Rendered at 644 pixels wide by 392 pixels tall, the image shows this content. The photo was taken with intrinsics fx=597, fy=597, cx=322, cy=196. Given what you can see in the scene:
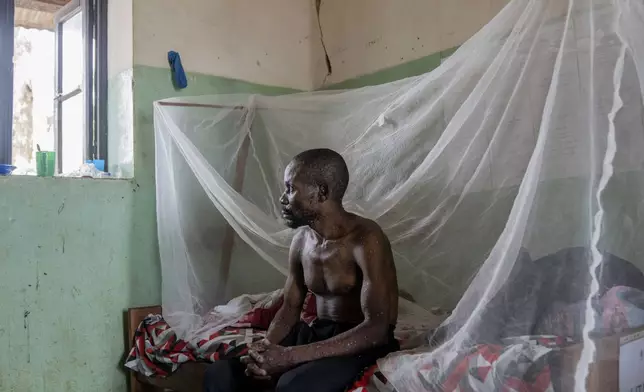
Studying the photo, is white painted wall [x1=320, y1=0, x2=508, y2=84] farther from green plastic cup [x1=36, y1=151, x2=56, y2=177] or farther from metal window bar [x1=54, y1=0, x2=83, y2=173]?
green plastic cup [x1=36, y1=151, x2=56, y2=177]

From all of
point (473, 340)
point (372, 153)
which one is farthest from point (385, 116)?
point (473, 340)

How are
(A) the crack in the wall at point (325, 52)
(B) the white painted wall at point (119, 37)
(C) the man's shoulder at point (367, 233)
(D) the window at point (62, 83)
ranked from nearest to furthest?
1. (C) the man's shoulder at point (367, 233)
2. (B) the white painted wall at point (119, 37)
3. (D) the window at point (62, 83)
4. (A) the crack in the wall at point (325, 52)

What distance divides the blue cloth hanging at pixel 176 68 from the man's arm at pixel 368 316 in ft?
4.64

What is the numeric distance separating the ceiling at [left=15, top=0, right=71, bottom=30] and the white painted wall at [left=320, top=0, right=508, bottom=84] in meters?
1.33

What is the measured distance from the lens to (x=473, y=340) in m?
1.29

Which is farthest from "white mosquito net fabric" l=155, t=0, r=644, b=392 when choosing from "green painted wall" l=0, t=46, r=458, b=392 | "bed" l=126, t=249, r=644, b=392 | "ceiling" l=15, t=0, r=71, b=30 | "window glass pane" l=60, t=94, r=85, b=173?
"ceiling" l=15, t=0, r=71, b=30

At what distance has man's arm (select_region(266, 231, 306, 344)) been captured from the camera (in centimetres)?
186

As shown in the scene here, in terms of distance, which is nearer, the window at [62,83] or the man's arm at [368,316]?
the man's arm at [368,316]

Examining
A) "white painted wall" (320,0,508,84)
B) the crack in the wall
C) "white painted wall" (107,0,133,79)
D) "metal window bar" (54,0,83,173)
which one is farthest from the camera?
the crack in the wall

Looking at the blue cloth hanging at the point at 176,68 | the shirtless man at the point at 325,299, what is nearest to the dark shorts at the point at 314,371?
the shirtless man at the point at 325,299

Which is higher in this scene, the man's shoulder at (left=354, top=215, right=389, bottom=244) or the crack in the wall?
the crack in the wall

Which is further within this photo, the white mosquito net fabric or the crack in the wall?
the crack in the wall

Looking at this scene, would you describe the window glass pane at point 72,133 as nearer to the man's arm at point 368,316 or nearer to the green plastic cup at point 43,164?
the green plastic cup at point 43,164

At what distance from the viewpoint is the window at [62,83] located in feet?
8.85
